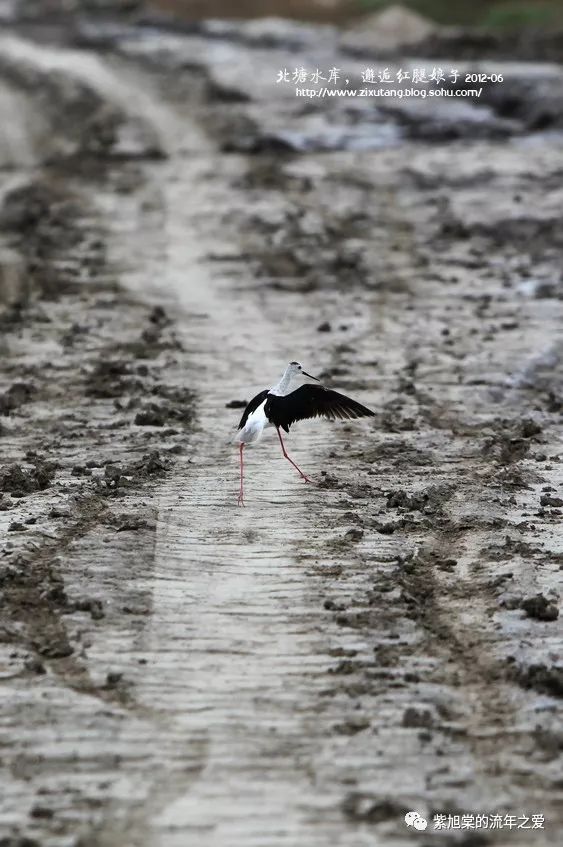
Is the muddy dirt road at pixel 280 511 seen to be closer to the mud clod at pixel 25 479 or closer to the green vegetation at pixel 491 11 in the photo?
the mud clod at pixel 25 479

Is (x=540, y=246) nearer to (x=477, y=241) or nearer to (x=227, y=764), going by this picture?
(x=477, y=241)

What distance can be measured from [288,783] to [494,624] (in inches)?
66.8

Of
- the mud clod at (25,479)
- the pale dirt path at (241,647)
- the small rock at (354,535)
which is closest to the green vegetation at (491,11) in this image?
the pale dirt path at (241,647)

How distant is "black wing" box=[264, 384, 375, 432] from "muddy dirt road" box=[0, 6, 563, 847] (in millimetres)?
515

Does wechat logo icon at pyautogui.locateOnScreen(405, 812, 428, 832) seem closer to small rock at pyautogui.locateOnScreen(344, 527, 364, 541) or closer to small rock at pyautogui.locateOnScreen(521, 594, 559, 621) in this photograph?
small rock at pyautogui.locateOnScreen(521, 594, 559, 621)

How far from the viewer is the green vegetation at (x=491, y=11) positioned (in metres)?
30.7

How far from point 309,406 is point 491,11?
93.0ft

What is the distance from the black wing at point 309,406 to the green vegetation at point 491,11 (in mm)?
24586

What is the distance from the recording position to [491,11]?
108 ft

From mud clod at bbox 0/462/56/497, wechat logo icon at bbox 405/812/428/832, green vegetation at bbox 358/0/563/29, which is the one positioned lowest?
wechat logo icon at bbox 405/812/428/832

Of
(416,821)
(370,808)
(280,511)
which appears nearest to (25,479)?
(280,511)

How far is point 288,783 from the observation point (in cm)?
497

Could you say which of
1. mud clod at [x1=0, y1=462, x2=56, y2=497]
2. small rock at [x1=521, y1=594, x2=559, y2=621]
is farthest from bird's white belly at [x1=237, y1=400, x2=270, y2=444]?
small rock at [x1=521, y1=594, x2=559, y2=621]

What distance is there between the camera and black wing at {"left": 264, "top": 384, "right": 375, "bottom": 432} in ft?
25.1
